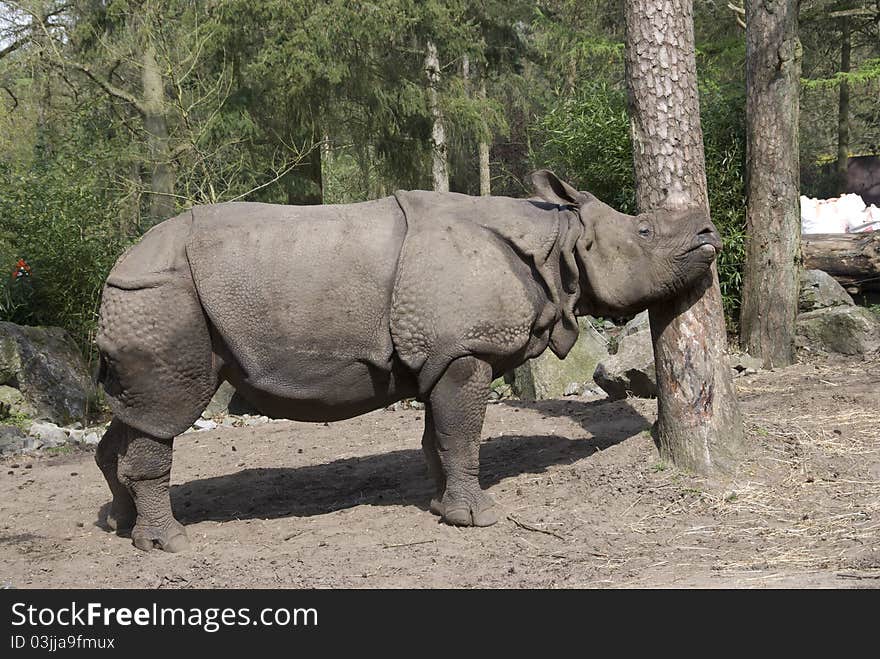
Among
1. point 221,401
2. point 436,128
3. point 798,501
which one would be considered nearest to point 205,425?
point 221,401

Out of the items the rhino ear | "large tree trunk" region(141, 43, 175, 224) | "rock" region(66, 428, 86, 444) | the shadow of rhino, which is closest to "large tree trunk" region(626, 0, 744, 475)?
the rhino ear

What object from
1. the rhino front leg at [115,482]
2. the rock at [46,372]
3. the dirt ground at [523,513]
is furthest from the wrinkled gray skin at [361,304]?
the rock at [46,372]

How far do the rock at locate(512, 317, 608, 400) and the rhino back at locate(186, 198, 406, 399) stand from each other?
4.67 metres

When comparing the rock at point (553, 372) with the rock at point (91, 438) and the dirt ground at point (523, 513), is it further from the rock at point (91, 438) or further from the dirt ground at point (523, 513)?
the rock at point (91, 438)

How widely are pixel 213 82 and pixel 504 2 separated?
8.96 metres

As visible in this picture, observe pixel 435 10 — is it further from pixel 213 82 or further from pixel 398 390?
pixel 398 390

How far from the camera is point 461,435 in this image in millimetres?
6250

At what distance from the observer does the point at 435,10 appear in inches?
656

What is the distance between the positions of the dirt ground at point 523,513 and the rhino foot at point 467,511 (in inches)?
2.7

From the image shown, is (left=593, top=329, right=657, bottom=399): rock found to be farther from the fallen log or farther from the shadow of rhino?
the fallen log

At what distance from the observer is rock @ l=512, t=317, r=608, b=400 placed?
10672 mm

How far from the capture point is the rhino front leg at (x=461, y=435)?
20.0 ft

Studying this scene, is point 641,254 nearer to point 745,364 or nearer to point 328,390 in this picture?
point 328,390
